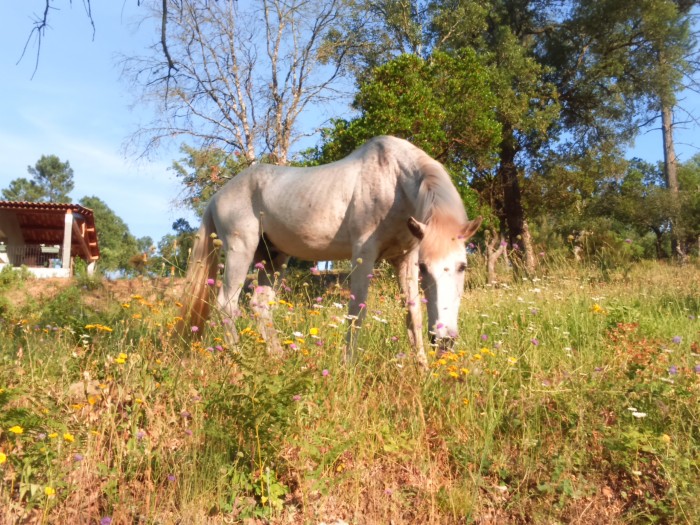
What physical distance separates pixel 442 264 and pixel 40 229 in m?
32.2

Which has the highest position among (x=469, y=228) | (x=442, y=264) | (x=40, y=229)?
(x=40, y=229)

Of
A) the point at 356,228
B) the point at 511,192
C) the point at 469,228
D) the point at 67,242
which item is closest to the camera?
the point at 469,228

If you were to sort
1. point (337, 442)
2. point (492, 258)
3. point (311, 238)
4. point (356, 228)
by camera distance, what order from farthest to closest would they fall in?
point (492, 258)
point (311, 238)
point (356, 228)
point (337, 442)

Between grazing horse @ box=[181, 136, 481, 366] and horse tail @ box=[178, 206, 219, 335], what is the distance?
16 millimetres

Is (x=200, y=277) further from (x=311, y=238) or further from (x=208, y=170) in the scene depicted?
(x=208, y=170)

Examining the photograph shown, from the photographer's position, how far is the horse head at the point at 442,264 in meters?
3.55

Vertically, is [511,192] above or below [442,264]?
above

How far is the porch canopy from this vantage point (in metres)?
24.0

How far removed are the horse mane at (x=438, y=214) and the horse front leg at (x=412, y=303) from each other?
285 millimetres

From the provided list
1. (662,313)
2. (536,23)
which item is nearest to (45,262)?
(536,23)

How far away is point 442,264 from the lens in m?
3.63

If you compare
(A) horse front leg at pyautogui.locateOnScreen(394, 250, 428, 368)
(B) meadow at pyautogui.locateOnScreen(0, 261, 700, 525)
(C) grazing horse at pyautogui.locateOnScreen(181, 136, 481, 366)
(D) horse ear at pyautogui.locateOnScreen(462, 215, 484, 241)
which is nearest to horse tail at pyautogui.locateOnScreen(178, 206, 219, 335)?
(C) grazing horse at pyautogui.locateOnScreen(181, 136, 481, 366)

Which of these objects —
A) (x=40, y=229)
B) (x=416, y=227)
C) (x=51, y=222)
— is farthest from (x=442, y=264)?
(x=40, y=229)

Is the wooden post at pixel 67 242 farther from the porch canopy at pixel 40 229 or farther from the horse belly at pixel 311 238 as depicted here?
the horse belly at pixel 311 238
